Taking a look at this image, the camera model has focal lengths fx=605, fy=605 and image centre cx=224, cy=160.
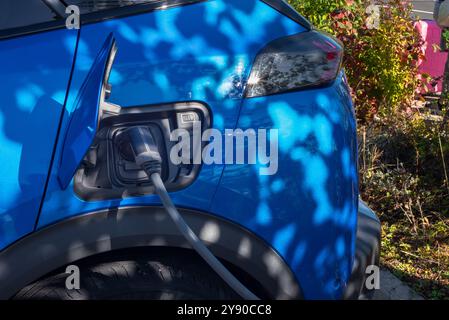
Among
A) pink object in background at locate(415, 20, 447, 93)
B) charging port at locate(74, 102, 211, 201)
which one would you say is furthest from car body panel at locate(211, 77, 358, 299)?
pink object in background at locate(415, 20, 447, 93)

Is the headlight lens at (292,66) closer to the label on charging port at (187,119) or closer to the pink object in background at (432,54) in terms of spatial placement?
the label on charging port at (187,119)

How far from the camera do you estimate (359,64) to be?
546 centimetres

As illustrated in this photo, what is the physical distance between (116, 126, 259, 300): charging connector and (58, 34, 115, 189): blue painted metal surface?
6.8 inches

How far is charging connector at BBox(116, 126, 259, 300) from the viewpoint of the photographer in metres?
1.93

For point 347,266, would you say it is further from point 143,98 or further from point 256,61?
point 143,98

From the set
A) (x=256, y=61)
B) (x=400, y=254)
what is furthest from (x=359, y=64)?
(x=256, y=61)

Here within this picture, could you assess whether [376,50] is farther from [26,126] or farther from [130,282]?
[26,126]

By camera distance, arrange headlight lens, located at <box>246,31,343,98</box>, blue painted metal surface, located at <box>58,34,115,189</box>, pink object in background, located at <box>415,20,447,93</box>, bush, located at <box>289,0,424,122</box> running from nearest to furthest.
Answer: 1. blue painted metal surface, located at <box>58,34,115,189</box>
2. headlight lens, located at <box>246,31,343,98</box>
3. bush, located at <box>289,0,424,122</box>
4. pink object in background, located at <box>415,20,447,93</box>

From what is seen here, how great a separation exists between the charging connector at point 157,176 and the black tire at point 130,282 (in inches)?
6.0

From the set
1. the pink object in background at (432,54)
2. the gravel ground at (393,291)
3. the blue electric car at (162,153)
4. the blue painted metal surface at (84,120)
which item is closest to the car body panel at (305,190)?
the blue electric car at (162,153)

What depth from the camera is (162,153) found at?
81.5 inches

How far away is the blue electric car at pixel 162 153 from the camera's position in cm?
192

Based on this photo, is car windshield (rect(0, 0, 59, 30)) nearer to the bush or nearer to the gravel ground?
the gravel ground
